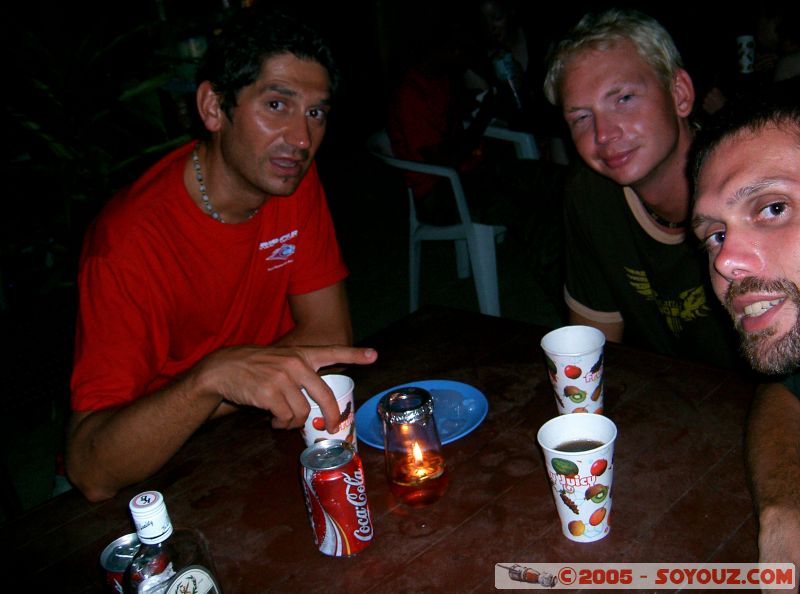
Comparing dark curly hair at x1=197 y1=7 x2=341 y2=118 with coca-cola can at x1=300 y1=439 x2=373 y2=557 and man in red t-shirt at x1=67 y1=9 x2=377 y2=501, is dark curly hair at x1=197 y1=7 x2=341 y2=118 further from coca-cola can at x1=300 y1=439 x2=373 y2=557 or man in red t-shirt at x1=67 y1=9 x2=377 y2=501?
coca-cola can at x1=300 y1=439 x2=373 y2=557

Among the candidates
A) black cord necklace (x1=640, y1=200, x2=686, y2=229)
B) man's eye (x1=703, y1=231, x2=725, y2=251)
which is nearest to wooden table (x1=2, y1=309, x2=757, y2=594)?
man's eye (x1=703, y1=231, x2=725, y2=251)

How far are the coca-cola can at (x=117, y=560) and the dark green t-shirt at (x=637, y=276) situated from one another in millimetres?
1394

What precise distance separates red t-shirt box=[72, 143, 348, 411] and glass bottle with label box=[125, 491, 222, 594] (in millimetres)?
649

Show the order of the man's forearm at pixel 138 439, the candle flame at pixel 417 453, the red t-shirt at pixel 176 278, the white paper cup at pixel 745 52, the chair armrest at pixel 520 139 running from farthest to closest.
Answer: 1. the chair armrest at pixel 520 139
2. the white paper cup at pixel 745 52
3. the red t-shirt at pixel 176 278
4. the man's forearm at pixel 138 439
5. the candle flame at pixel 417 453

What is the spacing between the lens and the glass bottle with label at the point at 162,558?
866mm

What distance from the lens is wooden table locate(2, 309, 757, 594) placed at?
1051mm

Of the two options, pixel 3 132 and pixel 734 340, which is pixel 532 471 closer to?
pixel 734 340

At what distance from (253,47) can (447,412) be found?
108cm

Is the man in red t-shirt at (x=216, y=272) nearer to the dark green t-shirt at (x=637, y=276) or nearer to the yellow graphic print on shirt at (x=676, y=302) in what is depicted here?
the dark green t-shirt at (x=637, y=276)

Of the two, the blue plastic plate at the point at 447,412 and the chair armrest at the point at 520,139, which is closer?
the blue plastic plate at the point at 447,412

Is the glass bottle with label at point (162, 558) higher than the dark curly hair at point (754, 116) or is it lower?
lower


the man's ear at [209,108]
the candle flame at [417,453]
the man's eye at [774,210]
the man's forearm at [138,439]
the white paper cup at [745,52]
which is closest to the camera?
the man's eye at [774,210]

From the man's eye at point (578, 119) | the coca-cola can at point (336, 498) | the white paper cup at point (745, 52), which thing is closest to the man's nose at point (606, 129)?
the man's eye at point (578, 119)

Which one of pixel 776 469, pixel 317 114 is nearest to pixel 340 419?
pixel 776 469
